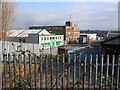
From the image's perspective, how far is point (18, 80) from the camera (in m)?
6.40

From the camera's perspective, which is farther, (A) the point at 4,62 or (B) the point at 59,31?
(B) the point at 59,31

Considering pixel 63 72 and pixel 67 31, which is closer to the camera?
pixel 63 72

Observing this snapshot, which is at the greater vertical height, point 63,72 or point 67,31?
point 67,31

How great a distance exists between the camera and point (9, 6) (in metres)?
20.2

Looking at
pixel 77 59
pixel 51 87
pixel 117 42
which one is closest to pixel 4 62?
pixel 51 87

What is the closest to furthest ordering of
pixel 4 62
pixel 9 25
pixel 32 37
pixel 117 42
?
Result: 1. pixel 4 62
2. pixel 117 42
3. pixel 9 25
4. pixel 32 37

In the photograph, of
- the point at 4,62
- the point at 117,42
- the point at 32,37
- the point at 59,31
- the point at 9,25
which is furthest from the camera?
the point at 59,31

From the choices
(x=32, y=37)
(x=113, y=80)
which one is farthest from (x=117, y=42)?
(x=32, y=37)

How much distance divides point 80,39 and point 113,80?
6710cm

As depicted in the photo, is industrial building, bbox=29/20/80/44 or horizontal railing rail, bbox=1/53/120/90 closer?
horizontal railing rail, bbox=1/53/120/90

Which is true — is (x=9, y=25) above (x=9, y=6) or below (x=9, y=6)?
below

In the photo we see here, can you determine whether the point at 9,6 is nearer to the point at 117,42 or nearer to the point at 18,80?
the point at 117,42

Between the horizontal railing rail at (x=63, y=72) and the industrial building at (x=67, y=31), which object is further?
the industrial building at (x=67, y=31)

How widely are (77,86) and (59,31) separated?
62.7 m
